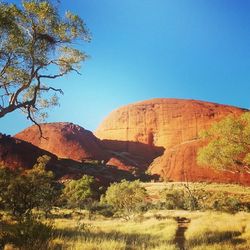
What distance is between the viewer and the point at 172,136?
97.2m

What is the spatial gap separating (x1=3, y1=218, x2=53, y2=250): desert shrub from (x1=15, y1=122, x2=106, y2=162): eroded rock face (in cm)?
7056

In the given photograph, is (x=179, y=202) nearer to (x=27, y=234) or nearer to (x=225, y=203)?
(x=225, y=203)

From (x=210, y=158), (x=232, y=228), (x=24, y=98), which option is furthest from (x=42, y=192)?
(x=210, y=158)

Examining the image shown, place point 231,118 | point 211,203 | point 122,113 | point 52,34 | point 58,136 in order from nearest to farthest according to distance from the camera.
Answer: point 52,34 < point 231,118 < point 211,203 < point 58,136 < point 122,113

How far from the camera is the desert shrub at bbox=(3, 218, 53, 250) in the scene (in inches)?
430

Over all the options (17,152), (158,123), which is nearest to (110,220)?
(17,152)

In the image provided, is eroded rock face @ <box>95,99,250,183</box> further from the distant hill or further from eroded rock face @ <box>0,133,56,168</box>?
eroded rock face @ <box>0,133,56,168</box>

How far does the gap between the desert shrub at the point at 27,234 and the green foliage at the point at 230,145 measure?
61.6 feet

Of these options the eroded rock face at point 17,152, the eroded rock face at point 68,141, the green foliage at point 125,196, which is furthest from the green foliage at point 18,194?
the eroded rock face at point 68,141

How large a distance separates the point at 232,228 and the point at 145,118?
3421 inches

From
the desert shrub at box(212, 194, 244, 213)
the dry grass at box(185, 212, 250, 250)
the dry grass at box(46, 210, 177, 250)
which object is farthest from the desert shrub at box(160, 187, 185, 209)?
the dry grass at box(185, 212, 250, 250)

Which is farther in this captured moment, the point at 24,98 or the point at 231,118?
the point at 231,118

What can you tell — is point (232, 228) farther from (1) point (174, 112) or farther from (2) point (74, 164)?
(1) point (174, 112)

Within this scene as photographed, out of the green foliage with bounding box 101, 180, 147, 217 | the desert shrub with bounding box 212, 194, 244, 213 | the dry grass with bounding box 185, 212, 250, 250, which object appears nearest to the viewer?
the dry grass with bounding box 185, 212, 250, 250
